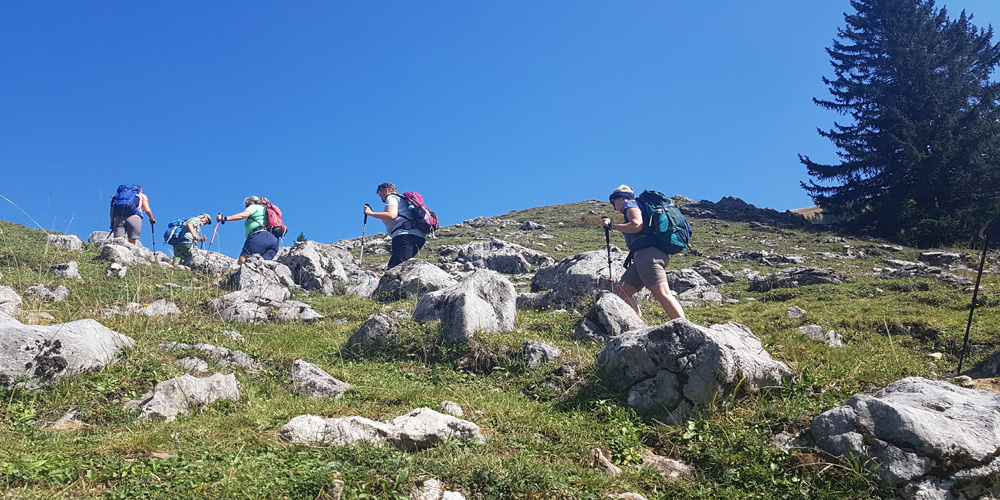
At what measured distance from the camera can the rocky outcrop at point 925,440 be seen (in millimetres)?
4207

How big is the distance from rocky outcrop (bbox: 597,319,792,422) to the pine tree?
31945 millimetres

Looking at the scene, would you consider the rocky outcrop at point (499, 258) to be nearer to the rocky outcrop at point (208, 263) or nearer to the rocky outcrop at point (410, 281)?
the rocky outcrop at point (208, 263)

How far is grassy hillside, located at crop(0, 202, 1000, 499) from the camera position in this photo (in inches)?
151

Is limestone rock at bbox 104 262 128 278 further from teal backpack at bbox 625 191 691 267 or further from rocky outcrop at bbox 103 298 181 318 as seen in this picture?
teal backpack at bbox 625 191 691 267

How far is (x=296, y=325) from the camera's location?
9984 millimetres

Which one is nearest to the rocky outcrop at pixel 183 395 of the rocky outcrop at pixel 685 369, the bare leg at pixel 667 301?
the rocky outcrop at pixel 685 369

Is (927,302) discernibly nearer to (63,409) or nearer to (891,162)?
(63,409)

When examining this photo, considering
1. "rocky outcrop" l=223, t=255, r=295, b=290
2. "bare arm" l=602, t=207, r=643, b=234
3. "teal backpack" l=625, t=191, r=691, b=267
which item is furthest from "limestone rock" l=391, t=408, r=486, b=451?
"rocky outcrop" l=223, t=255, r=295, b=290

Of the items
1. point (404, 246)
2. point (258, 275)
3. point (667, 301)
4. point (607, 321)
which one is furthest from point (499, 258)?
point (667, 301)

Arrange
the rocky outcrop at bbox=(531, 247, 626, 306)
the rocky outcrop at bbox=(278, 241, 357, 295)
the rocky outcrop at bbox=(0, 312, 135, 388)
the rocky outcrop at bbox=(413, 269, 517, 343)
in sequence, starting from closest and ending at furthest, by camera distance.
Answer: the rocky outcrop at bbox=(0, 312, 135, 388), the rocky outcrop at bbox=(413, 269, 517, 343), the rocky outcrop at bbox=(531, 247, 626, 306), the rocky outcrop at bbox=(278, 241, 357, 295)

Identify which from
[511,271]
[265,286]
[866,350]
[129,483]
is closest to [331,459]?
[129,483]

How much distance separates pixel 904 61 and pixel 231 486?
51297 mm

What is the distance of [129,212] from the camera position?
18266mm

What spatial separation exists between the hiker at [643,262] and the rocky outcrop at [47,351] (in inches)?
261
